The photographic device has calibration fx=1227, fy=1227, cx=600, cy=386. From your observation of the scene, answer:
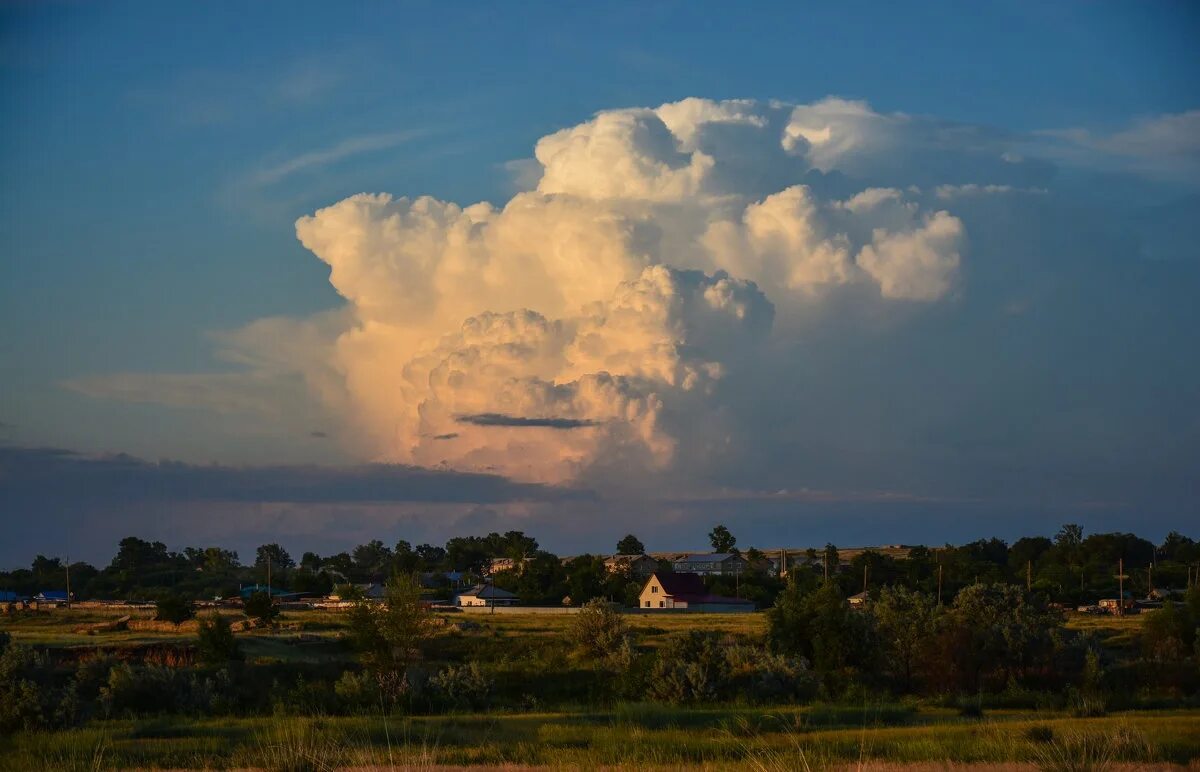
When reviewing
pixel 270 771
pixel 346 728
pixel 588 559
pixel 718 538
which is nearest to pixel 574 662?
pixel 346 728

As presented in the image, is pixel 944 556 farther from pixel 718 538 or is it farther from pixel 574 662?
pixel 574 662

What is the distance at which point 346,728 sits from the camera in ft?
94.6

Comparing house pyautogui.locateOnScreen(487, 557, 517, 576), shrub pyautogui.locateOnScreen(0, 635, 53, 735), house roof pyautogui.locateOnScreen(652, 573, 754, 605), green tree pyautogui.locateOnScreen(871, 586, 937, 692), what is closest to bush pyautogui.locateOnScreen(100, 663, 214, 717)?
shrub pyautogui.locateOnScreen(0, 635, 53, 735)

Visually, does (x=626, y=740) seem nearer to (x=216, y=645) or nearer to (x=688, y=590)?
(x=216, y=645)

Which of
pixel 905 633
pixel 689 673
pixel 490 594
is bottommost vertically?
pixel 490 594

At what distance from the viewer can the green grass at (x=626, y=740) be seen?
69.6 feet

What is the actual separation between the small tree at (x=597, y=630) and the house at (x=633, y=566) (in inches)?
2732

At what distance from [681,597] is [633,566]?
121ft

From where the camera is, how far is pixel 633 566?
453 feet

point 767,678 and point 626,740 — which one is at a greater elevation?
point 626,740

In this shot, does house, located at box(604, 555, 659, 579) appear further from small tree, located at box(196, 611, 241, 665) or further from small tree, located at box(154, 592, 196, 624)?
small tree, located at box(196, 611, 241, 665)

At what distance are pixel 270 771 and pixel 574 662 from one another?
101 ft

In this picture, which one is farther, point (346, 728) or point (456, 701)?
point (456, 701)

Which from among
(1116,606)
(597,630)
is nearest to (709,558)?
(1116,606)
